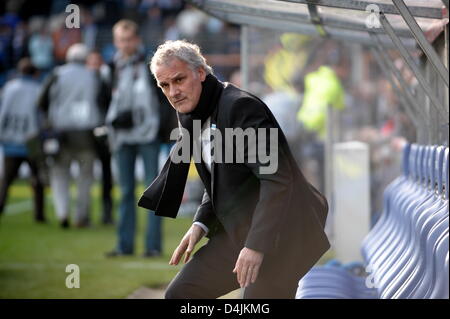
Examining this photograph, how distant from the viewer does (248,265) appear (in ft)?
13.4

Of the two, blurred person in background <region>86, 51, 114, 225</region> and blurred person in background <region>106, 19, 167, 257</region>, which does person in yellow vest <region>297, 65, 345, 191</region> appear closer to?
blurred person in background <region>86, 51, 114, 225</region>

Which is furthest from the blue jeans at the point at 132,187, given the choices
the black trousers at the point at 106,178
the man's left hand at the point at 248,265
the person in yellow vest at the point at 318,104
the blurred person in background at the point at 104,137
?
the man's left hand at the point at 248,265

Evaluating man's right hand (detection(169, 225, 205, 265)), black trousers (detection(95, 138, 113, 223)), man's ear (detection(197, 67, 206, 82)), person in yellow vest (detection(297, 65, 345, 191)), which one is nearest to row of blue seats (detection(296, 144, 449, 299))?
man's right hand (detection(169, 225, 205, 265))

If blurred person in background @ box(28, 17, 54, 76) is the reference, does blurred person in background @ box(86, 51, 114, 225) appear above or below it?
below

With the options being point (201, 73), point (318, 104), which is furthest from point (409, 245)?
point (318, 104)

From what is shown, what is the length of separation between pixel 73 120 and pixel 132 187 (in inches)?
100

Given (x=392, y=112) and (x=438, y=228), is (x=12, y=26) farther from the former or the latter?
(x=438, y=228)

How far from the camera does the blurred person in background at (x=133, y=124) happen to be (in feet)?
33.8

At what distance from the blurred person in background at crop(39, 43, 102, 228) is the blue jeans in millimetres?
2059

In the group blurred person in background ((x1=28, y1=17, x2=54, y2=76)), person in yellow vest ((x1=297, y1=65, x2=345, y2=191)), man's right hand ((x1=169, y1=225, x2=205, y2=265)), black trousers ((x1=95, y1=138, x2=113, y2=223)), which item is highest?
blurred person in background ((x1=28, y1=17, x2=54, y2=76))

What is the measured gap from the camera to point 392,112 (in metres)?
13.4

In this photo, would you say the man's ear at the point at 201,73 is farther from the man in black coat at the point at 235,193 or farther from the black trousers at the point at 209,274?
the black trousers at the point at 209,274

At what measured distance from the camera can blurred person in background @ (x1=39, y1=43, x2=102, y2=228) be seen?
12.3 m
